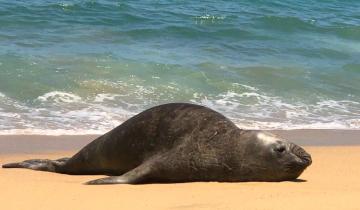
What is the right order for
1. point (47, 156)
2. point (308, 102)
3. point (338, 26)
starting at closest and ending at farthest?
point (47, 156)
point (308, 102)
point (338, 26)

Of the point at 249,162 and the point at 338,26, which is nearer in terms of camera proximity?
the point at 249,162

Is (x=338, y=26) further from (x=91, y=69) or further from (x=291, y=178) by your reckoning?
(x=291, y=178)

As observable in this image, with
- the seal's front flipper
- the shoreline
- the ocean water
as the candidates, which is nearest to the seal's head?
the seal's front flipper

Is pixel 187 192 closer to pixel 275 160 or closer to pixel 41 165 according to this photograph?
pixel 275 160

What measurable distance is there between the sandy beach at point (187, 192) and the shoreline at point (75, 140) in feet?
0.87

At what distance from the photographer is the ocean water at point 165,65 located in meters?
9.91

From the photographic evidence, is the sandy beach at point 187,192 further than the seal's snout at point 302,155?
No

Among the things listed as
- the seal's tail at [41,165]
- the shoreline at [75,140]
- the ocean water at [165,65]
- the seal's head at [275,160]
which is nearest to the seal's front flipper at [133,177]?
the seal's head at [275,160]

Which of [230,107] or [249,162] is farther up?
[249,162]

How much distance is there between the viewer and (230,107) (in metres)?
10.6

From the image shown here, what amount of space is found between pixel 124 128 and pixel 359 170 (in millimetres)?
2069

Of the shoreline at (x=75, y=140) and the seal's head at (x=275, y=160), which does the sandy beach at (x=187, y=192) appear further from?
the shoreline at (x=75, y=140)

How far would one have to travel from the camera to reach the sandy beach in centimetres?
456

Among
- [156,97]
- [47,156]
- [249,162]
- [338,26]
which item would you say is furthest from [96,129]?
[338,26]
